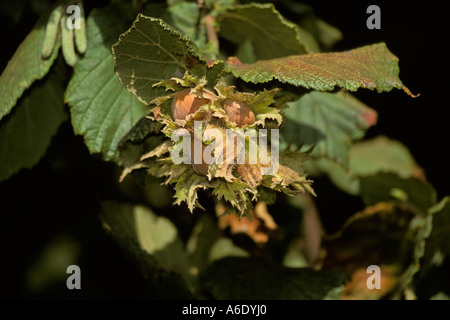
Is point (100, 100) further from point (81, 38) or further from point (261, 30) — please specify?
point (261, 30)

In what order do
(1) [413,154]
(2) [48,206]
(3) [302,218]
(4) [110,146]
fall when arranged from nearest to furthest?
(4) [110,146]
(2) [48,206]
(3) [302,218]
(1) [413,154]

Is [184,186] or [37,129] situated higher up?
[37,129]

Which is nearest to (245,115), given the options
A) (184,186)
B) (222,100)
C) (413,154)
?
(222,100)

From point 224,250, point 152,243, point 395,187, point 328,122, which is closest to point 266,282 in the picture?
point 224,250

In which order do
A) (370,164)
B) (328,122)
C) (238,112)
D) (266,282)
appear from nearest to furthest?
(238,112)
(266,282)
(328,122)
(370,164)

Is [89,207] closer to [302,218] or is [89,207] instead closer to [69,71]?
[69,71]

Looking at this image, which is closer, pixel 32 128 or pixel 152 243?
pixel 32 128
